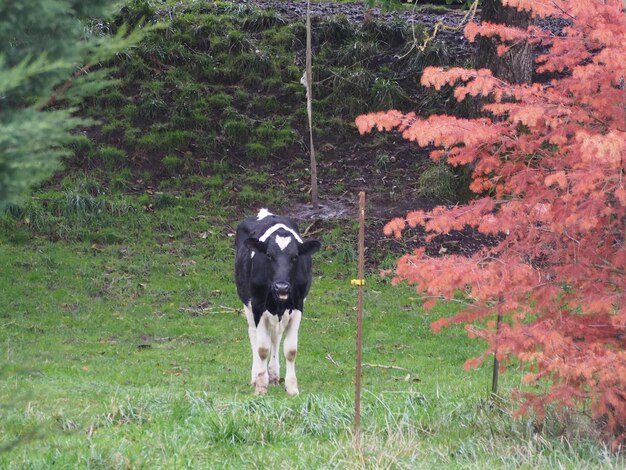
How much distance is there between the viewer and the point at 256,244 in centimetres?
1093

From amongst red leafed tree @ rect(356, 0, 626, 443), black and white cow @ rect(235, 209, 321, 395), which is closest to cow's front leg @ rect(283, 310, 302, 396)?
black and white cow @ rect(235, 209, 321, 395)

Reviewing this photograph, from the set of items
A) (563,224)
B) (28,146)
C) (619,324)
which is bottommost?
(619,324)

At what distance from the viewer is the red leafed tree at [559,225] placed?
278 inches

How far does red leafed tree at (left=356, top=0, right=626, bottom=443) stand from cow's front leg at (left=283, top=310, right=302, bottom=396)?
331 centimetres

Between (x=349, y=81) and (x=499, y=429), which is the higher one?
(x=349, y=81)

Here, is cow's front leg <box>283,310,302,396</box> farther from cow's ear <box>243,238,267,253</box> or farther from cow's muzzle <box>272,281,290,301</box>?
cow's ear <box>243,238,267,253</box>

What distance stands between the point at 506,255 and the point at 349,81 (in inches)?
558

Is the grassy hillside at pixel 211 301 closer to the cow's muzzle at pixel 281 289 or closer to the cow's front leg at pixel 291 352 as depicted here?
the cow's front leg at pixel 291 352

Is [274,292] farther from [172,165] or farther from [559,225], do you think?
[172,165]

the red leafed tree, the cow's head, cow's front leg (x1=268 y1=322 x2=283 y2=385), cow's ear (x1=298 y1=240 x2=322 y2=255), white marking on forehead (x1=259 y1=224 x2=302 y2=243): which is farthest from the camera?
cow's front leg (x1=268 y1=322 x2=283 y2=385)

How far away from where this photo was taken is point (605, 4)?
25.0ft

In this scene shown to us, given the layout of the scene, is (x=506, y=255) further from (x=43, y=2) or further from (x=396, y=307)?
(x=396, y=307)

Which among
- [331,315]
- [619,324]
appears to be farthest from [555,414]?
[331,315]

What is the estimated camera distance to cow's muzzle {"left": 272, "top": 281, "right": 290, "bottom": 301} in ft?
34.5
